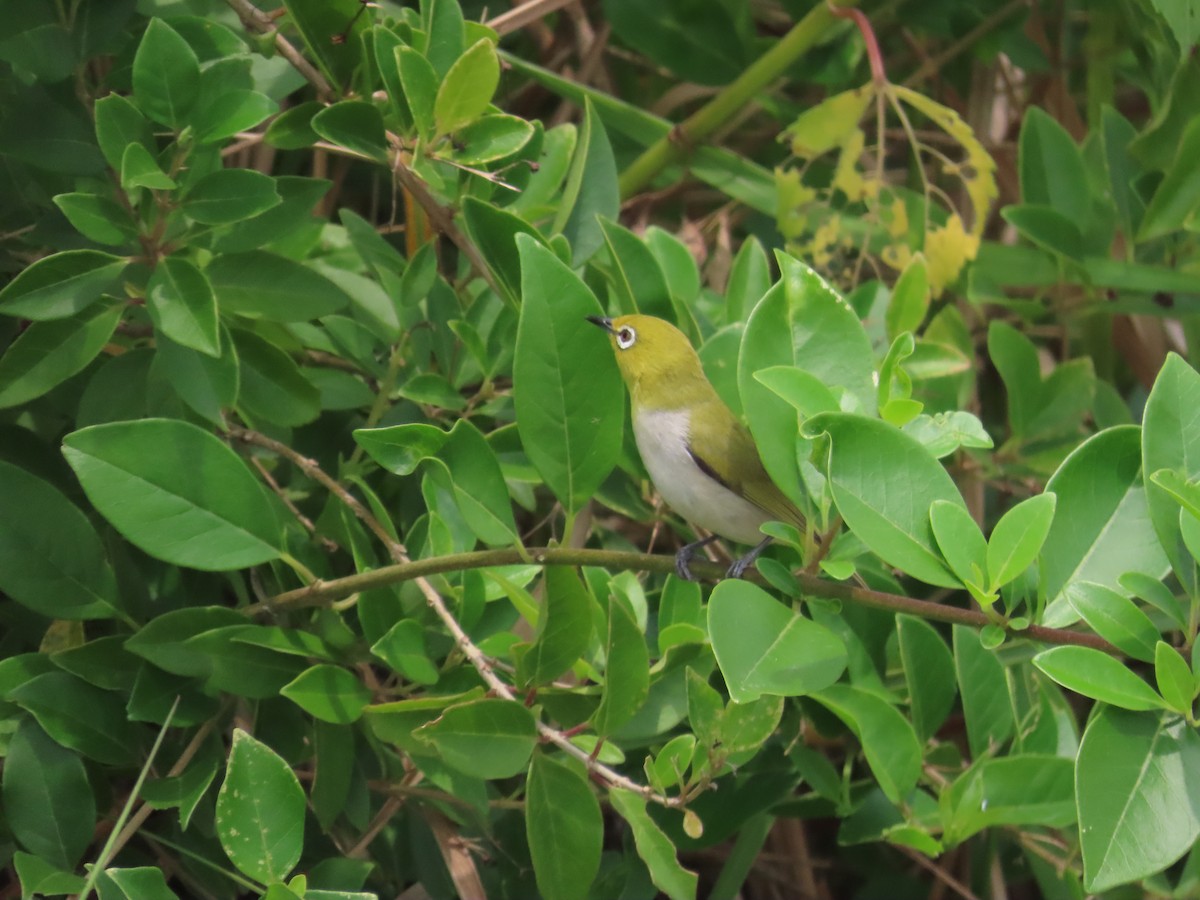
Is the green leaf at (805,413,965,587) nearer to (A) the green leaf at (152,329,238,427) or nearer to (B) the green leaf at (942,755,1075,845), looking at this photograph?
(B) the green leaf at (942,755,1075,845)

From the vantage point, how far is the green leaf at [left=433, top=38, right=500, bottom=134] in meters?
1.11

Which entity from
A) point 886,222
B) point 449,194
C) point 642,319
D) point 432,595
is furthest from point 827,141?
point 432,595

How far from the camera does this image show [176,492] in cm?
102

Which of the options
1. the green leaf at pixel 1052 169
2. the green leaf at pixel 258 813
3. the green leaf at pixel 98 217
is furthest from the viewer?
the green leaf at pixel 1052 169

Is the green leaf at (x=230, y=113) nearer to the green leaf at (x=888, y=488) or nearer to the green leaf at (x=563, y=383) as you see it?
the green leaf at (x=563, y=383)

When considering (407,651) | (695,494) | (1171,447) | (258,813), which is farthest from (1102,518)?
(258,813)

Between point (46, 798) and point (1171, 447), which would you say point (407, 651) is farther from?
point (1171, 447)

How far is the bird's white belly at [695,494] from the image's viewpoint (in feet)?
4.37

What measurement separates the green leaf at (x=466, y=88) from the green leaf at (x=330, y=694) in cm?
52

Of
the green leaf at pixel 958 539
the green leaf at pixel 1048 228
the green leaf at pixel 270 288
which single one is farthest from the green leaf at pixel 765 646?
the green leaf at pixel 1048 228

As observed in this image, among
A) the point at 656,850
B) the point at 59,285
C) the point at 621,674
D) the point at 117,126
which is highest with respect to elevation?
the point at 117,126

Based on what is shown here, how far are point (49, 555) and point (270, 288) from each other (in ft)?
1.06

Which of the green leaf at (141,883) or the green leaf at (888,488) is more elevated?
the green leaf at (888,488)

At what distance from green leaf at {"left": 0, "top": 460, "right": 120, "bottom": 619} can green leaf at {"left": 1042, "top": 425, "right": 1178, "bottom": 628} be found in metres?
0.82
